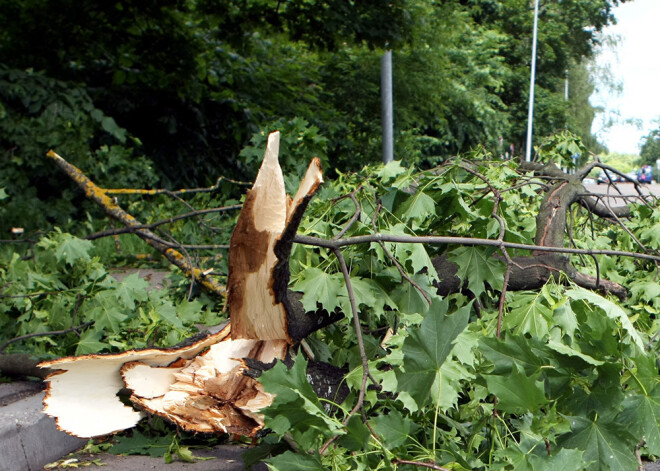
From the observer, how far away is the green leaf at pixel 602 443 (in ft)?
5.57

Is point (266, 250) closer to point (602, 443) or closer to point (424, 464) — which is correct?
point (424, 464)

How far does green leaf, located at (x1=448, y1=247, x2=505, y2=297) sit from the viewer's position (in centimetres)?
244

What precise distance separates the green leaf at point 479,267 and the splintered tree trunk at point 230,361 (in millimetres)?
527

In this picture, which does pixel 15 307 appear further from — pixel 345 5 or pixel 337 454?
pixel 345 5

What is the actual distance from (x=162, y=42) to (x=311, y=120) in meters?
2.36

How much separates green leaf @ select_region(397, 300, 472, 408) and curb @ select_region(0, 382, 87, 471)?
67.8 inches

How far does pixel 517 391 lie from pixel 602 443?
314 mm

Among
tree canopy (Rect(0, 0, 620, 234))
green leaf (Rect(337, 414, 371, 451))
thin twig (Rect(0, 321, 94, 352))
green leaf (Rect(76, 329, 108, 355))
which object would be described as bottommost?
green leaf (Rect(76, 329, 108, 355))

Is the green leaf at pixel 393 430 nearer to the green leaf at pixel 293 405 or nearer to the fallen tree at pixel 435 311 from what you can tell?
the fallen tree at pixel 435 311

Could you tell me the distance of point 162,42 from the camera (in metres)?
9.02

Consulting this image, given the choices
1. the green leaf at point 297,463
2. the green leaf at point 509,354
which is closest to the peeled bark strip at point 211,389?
the green leaf at point 297,463

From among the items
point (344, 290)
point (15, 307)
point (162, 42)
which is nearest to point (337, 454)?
point (344, 290)

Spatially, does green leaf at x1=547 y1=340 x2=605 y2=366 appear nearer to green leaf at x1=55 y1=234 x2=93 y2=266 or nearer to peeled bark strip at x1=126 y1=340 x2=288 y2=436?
peeled bark strip at x1=126 y1=340 x2=288 y2=436

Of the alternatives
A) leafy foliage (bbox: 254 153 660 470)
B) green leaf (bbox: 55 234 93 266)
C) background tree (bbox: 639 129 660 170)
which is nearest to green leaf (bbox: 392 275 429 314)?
leafy foliage (bbox: 254 153 660 470)
